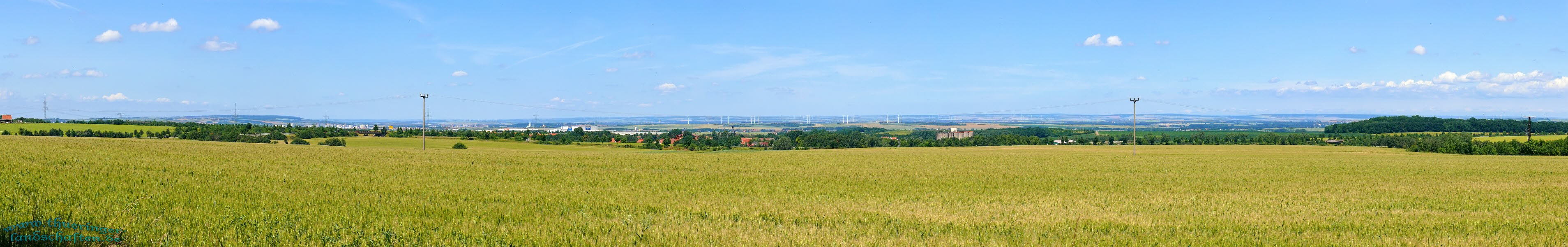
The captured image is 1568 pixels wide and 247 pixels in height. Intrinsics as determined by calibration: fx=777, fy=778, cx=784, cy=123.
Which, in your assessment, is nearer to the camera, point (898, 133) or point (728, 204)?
point (728, 204)

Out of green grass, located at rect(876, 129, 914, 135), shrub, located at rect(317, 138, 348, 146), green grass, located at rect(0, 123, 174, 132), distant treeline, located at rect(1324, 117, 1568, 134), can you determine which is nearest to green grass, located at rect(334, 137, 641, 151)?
shrub, located at rect(317, 138, 348, 146)

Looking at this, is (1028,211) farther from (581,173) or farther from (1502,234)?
(581,173)

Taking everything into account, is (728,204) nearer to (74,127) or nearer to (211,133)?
(211,133)

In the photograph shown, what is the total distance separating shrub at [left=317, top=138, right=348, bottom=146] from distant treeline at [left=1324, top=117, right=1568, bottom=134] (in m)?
140

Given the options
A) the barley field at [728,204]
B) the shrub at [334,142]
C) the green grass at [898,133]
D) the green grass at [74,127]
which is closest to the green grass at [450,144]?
the shrub at [334,142]

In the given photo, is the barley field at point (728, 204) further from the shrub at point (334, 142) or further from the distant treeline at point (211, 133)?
the distant treeline at point (211, 133)

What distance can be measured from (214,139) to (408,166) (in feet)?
204

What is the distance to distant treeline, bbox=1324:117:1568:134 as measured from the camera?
11750cm

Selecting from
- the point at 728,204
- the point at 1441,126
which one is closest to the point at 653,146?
the point at 728,204

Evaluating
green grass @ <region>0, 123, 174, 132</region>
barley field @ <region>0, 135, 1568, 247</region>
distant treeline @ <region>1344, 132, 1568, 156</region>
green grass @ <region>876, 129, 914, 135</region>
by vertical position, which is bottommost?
green grass @ <region>876, 129, 914, 135</region>

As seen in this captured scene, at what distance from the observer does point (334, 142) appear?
220 ft

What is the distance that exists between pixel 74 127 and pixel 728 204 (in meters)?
105

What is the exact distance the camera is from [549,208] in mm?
11469

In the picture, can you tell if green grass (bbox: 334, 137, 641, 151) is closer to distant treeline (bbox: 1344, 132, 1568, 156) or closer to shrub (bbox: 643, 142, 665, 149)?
shrub (bbox: 643, 142, 665, 149)
